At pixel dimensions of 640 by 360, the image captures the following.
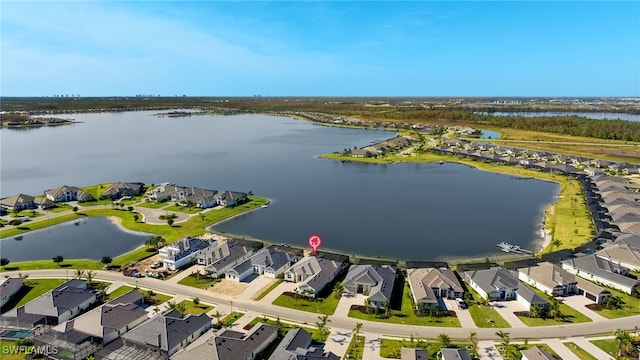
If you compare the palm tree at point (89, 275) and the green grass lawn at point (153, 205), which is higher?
the green grass lawn at point (153, 205)

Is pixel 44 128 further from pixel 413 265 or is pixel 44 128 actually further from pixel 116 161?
pixel 413 265

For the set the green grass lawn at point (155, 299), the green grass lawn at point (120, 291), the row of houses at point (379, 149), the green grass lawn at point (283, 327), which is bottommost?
the green grass lawn at point (283, 327)

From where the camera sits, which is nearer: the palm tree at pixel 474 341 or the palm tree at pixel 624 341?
the palm tree at pixel 474 341

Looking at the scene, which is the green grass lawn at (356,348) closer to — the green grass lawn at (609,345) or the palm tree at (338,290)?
the palm tree at (338,290)

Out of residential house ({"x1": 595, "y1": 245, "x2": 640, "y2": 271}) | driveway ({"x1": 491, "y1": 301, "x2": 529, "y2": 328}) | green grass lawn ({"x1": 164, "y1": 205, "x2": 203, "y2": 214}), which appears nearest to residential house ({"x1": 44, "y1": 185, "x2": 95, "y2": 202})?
green grass lawn ({"x1": 164, "y1": 205, "x2": 203, "y2": 214})

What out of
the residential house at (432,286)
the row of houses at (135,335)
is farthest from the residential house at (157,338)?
the residential house at (432,286)

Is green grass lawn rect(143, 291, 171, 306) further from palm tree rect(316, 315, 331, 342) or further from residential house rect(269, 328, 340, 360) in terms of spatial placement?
palm tree rect(316, 315, 331, 342)

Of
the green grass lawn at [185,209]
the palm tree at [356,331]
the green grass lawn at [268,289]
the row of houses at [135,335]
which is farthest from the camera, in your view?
the green grass lawn at [185,209]
